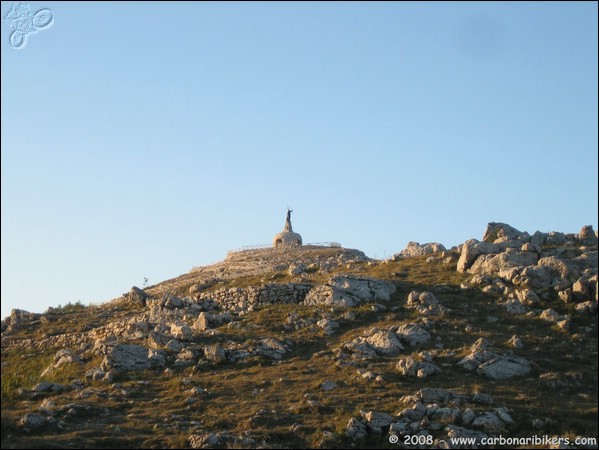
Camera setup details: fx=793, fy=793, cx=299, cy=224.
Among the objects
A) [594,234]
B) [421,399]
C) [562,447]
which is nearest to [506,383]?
[421,399]

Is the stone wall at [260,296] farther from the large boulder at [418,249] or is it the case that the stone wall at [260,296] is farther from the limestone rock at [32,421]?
the limestone rock at [32,421]

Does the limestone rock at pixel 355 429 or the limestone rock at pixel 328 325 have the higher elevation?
the limestone rock at pixel 328 325

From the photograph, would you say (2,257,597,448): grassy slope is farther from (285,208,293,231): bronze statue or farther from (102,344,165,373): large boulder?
(285,208,293,231): bronze statue

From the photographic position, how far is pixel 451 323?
24156mm

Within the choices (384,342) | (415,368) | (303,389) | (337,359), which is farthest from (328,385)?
(384,342)

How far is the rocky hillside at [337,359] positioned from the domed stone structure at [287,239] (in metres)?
17.8

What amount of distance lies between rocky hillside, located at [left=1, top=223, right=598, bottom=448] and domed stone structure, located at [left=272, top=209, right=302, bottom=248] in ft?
A: 58.5

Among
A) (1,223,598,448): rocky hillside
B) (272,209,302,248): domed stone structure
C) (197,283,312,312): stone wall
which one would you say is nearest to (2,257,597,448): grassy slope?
(1,223,598,448): rocky hillside

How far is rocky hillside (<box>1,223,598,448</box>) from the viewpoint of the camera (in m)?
17.2

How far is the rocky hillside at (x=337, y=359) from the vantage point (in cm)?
1720

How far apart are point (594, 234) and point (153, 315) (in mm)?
16930

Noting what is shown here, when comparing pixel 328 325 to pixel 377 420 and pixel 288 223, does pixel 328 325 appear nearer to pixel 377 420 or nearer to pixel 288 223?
pixel 377 420

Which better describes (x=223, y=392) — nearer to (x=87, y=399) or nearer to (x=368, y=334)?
(x=87, y=399)

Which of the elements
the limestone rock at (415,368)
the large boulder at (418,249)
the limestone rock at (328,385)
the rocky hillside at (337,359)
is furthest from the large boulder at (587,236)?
the limestone rock at (328,385)
